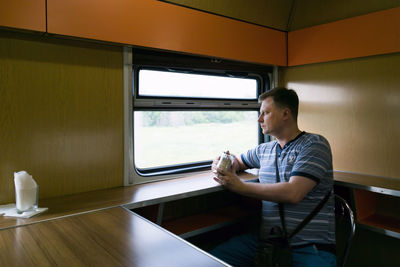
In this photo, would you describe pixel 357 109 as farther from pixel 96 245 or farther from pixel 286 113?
pixel 96 245

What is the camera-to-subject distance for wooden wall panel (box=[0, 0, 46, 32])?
1.58 m

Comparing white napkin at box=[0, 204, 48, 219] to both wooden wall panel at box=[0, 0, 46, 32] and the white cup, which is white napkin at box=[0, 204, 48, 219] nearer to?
the white cup

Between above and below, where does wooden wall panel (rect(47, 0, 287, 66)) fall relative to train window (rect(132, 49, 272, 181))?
above

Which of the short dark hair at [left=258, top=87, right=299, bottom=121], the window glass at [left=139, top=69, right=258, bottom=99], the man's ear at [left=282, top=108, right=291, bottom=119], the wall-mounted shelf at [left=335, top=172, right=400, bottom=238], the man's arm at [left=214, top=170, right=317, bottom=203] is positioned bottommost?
the wall-mounted shelf at [left=335, top=172, right=400, bottom=238]

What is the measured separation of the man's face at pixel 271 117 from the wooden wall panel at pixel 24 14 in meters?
1.40

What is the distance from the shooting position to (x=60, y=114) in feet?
6.24

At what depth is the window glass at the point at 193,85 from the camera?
240 centimetres

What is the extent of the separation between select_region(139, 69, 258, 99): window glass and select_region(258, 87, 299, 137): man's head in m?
0.75

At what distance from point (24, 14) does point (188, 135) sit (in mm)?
1497

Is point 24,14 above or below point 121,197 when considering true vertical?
above

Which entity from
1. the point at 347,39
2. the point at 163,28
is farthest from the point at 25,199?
the point at 347,39

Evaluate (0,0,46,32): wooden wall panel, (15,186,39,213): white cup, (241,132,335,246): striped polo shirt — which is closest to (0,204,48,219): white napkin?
(15,186,39,213): white cup

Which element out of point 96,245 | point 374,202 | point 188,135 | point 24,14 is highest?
point 24,14

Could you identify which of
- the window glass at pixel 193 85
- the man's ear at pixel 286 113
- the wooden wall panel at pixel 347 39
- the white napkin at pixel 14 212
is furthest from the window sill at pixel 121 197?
the wooden wall panel at pixel 347 39
